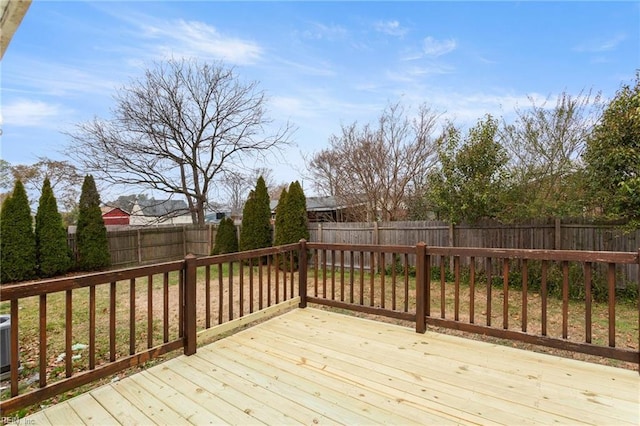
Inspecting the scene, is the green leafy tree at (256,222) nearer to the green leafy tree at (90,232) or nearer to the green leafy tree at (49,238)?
the green leafy tree at (90,232)

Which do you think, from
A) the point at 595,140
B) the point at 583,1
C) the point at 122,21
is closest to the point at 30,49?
the point at 122,21

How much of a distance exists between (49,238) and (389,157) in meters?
9.15

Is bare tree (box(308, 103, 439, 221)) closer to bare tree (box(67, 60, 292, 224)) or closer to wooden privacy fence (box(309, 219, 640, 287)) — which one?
wooden privacy fence (box(309, 219, 640, 287))

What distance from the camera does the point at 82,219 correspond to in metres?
8.65

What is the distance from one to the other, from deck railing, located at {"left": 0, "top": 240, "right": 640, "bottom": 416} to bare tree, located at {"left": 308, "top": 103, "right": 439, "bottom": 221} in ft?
10.2

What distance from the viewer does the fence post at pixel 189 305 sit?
2666 millimetres

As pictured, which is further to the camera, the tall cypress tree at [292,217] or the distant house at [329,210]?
the distant house at [329,210]

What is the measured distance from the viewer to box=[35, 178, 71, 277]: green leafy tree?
7.73 metres

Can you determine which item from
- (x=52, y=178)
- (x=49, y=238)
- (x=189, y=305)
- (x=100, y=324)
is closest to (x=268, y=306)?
(x=189, y=305)

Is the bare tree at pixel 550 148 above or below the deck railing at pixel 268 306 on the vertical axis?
above

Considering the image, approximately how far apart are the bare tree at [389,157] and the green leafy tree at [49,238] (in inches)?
315

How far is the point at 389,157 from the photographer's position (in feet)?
28.5

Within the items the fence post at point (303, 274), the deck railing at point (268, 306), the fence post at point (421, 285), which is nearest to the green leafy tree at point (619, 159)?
the deck railing at point (268, 306)

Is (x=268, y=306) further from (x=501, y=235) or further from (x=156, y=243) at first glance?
(x=156, y=243)
